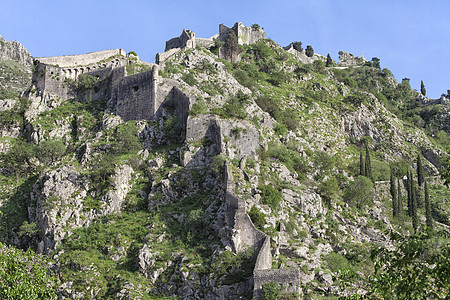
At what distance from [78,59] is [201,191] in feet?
122

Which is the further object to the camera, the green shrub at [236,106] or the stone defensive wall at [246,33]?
the stone defensive wall at [246,33]

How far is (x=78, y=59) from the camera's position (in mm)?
77125

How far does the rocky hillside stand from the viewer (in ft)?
138

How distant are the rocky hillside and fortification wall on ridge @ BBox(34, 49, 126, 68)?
8.02ft

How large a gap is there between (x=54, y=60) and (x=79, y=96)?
25.7 ft

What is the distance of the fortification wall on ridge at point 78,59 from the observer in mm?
Result: 75688

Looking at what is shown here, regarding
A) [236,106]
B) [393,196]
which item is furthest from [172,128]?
[393,196]

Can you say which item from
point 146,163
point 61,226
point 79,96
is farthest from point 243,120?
point 79,96

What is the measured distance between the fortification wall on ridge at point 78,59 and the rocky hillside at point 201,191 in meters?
2.45

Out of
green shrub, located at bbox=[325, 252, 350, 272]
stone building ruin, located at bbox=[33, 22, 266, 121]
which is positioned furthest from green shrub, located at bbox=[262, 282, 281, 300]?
stone building ruin, located at bbox=[33, 22, 266, 121]

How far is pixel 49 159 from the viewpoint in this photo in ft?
205

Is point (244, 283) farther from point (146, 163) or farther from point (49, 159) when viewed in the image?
point (49, 159)

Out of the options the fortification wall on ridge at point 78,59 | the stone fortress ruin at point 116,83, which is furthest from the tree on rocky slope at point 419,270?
the fortification wall on ridge at point 78,59

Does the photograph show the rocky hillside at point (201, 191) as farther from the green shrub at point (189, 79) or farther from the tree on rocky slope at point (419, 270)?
the tree on rocky slope at point (419, 270)
